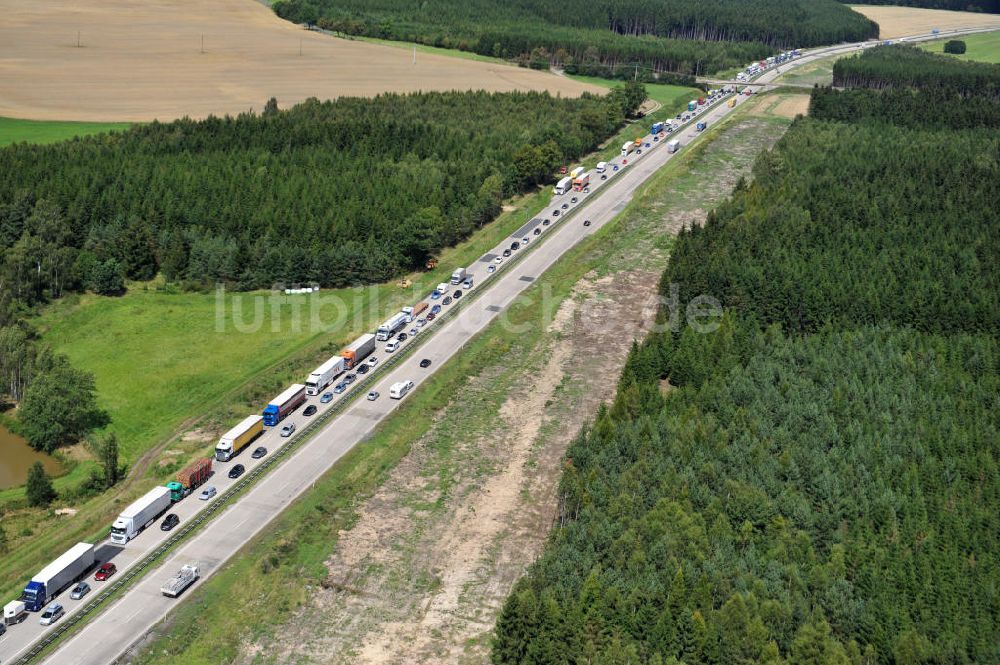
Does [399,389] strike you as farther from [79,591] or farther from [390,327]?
[79,591]

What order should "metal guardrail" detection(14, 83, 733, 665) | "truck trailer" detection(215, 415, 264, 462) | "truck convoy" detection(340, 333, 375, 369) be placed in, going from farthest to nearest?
"truck convoy" detection(340, 333, 375, 369) < "truck trailer" detection(215, 415, 264, 462) < "metal guardrail" detection(14, 83, 733, 665)

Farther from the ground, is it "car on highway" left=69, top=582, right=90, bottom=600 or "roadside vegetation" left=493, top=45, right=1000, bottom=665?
"roadside vegetation" left=493, top=45, right=1000, bottom=665

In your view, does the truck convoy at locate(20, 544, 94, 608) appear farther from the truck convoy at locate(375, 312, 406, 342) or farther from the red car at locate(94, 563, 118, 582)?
the truck convoy at locate(375, 312, 406, 342)

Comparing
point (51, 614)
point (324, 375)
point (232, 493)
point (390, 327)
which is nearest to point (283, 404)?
point (324, 375)

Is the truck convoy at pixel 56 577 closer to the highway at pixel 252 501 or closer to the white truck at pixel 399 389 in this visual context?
the highway at pixel 252 501

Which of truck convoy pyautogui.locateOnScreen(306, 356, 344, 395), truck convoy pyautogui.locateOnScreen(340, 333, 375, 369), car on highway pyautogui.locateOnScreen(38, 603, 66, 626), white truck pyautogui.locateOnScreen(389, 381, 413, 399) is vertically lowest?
car on highway pyautogui.locateOnScreen(38, 603, 66, 626)

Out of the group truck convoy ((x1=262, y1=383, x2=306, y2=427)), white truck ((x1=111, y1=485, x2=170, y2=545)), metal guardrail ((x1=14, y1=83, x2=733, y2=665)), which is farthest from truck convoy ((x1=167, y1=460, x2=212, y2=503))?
truck convoy ((x1=262, y1=383, x2=306, y2=427))
